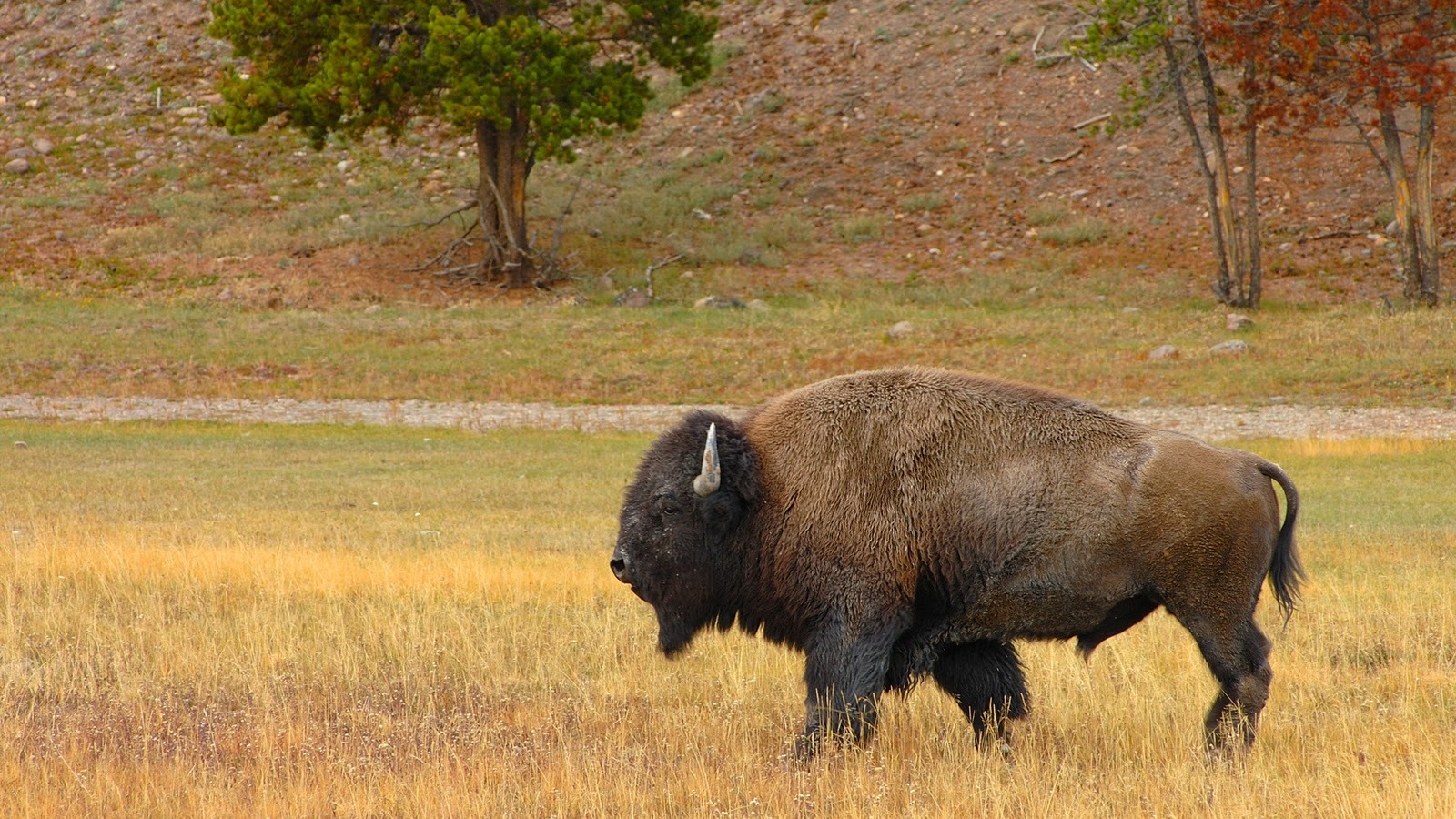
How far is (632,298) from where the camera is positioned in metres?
35.0

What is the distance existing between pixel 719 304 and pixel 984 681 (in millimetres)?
27406

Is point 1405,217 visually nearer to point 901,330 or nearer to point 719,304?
point 901,330

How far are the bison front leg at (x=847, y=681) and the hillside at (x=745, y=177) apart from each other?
29.7 meters

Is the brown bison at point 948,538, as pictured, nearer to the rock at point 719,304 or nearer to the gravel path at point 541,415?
the gravel path at point 541,415

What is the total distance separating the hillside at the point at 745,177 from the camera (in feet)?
122

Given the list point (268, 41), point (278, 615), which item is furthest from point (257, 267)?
point (278, 615)

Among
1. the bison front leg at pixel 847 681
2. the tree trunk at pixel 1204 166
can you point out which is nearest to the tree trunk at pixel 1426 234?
the tree trunk at pixel 1204 166

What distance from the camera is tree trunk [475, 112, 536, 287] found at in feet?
118

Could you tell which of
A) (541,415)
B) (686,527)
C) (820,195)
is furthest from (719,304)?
(686,527)

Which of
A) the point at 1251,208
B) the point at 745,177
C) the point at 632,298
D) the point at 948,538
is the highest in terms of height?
the point at 745,177

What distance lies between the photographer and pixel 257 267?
37156 mm

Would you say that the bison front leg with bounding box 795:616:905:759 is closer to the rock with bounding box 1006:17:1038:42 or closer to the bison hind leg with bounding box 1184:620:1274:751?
the bison hind leg with bounding box 1184:620:1274:751

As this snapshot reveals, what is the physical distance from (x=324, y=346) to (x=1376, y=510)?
68.8 feet

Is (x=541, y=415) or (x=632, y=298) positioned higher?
(x=632, y=298)
